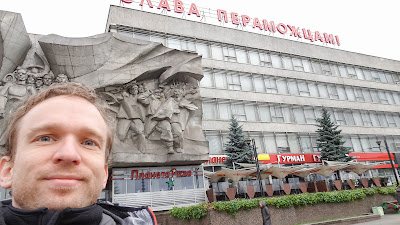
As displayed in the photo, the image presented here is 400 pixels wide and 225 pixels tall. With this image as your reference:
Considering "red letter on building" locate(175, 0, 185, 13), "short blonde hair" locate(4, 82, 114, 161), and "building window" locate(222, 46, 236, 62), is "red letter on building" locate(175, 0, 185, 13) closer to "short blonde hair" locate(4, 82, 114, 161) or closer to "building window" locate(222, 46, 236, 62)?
"building window" locate(222, 46, 236, 62)

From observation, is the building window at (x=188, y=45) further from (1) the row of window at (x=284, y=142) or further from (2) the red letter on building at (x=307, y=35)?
(2) the red letter on building at (x=307, y=35)

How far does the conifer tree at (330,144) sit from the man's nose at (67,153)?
28690mm

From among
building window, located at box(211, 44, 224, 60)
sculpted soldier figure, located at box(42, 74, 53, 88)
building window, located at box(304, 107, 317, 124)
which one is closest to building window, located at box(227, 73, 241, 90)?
building window, located at box(211, 44, 224, 60)

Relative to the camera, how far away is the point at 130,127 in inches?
509

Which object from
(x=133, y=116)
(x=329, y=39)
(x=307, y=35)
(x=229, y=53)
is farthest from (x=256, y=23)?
(x=133, y=116)

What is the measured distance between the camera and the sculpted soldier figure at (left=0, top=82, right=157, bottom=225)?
1204mm

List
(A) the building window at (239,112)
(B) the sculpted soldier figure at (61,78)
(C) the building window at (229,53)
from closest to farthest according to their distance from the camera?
(B) the sculpted soldier figure at (61,78)
(A) the building window at (239,112)
(C) the building window at (229,53)

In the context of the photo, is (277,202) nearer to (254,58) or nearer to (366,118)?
(254,58)

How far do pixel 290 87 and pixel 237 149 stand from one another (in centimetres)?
1253

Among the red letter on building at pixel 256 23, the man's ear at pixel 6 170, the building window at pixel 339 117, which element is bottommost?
the man's ear at pixel 6 170

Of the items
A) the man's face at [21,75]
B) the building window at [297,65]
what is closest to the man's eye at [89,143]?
the man's face at [21,75]

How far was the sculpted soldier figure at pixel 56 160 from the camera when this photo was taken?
3.95 ft

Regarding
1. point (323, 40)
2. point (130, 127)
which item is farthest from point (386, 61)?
point (130, 127)

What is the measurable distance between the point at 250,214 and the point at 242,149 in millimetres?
11132
